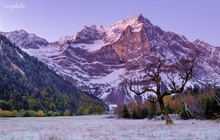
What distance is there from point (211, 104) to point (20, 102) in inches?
6074

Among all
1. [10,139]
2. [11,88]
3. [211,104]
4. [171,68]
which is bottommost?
[10,139]

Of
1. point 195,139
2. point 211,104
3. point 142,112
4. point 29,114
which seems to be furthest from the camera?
point 29,114

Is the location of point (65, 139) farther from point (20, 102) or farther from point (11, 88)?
point (11, 88)

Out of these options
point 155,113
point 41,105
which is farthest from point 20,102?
point 155,113

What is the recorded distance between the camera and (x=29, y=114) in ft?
525

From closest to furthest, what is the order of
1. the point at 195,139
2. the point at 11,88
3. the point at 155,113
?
1. the point at 195,139
2. the point at 155,113
3. the point at 11,88

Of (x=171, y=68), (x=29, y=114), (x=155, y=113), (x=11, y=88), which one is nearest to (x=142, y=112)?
(x=155, y=113)

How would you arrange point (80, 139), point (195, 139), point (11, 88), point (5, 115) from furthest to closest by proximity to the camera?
point (11, 88) → point (5, 115) → point (80, 139) → point (195, 139)

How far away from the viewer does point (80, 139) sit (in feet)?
69.3

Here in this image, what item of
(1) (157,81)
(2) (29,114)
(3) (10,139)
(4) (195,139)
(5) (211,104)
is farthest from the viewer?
(2) (29,114)

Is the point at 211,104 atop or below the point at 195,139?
atop

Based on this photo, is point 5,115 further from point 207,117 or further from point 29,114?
point 207,117

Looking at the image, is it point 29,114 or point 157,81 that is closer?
point 157,81

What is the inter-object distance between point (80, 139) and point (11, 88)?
19034 cm
